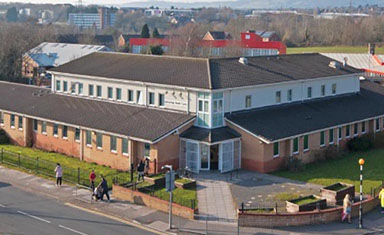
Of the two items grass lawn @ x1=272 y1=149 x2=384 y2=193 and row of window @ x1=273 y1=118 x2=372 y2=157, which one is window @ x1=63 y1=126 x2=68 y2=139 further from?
grass lawn @ x1=272 y1=149 x2=384 y2=193

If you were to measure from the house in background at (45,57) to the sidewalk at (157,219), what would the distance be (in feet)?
153

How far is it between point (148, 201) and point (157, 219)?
2.24 metres

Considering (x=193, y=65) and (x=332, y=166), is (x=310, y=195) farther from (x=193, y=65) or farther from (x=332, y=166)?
(x=193, y=65)

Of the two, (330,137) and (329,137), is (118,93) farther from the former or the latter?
(330,137)

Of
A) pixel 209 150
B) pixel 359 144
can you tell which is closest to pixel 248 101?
pixel 209 150

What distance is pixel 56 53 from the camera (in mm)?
105438

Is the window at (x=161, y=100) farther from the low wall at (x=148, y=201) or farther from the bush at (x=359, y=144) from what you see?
the bush at (x=359, y=144)

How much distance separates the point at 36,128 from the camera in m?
51.3

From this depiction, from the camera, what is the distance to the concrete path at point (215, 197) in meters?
33.3

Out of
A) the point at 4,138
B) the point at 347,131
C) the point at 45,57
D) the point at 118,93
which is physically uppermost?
the point at 118,93

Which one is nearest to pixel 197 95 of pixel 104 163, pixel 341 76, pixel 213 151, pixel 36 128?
pixel 213 151

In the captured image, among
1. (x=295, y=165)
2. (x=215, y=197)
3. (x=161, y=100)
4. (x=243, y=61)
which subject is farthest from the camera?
(x=243, y=61)

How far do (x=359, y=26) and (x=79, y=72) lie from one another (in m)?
119

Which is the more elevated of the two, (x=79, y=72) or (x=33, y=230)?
(x=79, y=72)
